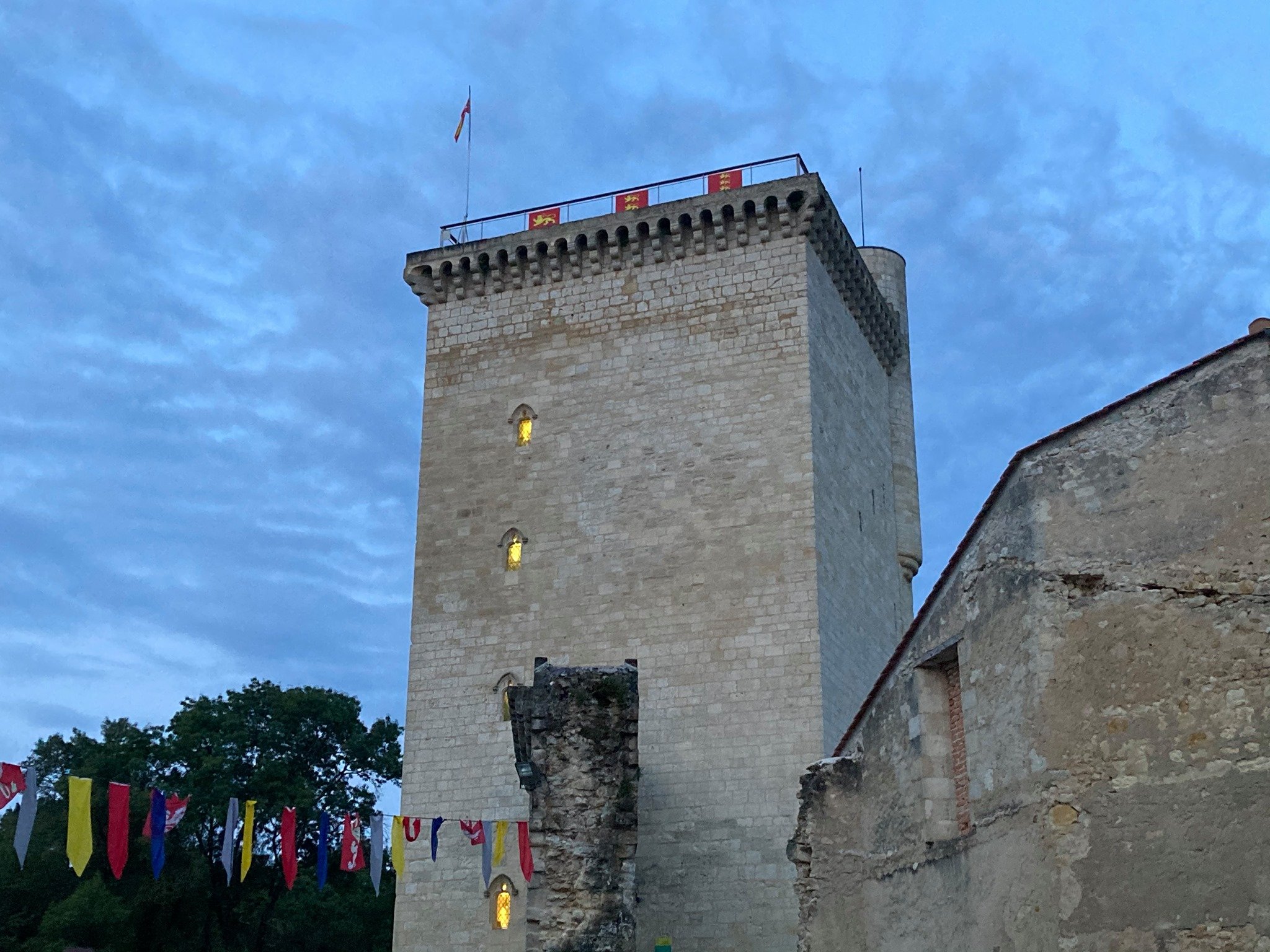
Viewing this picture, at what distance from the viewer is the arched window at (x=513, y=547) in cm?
2295

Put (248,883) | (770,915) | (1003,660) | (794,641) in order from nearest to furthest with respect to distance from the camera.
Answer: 1. (1003,660)
2. (770,915)
3. (794,641)
4. (248,883)

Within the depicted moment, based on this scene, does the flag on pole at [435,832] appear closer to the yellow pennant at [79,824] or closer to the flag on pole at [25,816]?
the yellow pennant at [79,824]

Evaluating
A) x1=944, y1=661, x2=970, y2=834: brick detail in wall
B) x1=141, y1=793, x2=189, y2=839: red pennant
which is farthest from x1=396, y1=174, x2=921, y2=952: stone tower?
A: x1=944, y1=661, x2=970, y2=834: brick detail in wall

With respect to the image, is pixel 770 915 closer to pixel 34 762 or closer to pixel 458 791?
pixel 458 791

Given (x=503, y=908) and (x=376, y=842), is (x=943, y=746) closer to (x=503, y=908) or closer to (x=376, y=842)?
(x=376, y=842)

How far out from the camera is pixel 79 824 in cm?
1507

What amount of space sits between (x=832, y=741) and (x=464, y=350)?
32.6 ft

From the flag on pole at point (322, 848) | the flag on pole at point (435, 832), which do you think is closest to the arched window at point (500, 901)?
the flag on pole at point (435, 832)

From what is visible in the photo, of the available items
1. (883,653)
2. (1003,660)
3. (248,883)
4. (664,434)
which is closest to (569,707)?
(664,434)

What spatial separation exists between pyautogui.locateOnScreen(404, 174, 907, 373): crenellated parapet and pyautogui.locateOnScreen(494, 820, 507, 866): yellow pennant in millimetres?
9780

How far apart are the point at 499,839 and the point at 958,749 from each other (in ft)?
40.7

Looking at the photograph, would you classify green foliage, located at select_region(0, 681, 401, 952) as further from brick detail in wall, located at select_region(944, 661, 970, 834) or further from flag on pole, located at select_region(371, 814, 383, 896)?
brick detail in wall, located at select_region(944, 661, 970, 834)

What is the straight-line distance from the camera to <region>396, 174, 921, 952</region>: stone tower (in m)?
20.4

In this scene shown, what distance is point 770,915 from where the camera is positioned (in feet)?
63.4
